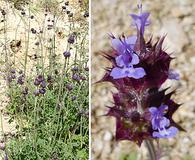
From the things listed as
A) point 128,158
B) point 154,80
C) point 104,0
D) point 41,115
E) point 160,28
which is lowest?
point 128,158

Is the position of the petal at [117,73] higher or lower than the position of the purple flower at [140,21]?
lower

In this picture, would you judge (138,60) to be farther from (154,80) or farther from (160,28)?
(160,28)

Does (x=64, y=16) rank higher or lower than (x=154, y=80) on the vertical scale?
higher

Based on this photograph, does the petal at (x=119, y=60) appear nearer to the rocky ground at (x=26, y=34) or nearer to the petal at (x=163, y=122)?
the petal at (x=163, y=122)

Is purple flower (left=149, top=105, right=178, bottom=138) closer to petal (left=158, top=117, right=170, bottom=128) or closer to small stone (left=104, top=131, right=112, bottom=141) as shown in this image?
petal (left=158, top=117, right=170, bottom=128)

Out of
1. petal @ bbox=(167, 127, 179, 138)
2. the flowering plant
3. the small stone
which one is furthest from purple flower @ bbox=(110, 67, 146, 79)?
the small stone

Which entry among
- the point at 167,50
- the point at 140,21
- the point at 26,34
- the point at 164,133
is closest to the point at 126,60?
the point at 140,21

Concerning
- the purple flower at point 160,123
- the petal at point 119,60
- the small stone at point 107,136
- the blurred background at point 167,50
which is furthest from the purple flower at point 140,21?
the small stone at point 107,136

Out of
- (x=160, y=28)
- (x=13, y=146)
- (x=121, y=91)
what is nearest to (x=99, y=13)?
(x=160, y=28)
